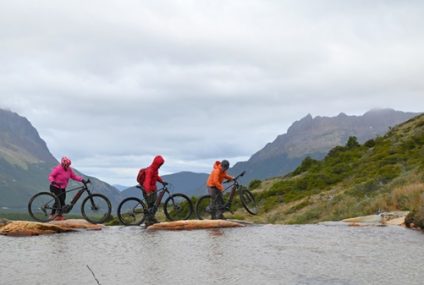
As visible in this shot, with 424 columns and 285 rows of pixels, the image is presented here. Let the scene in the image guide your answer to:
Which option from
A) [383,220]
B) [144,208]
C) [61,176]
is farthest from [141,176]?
[383,220]

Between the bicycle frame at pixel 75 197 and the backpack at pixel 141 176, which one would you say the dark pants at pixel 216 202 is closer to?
the backpack at pixel 141 176

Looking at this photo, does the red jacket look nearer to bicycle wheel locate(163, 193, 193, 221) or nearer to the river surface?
bicycle wheel locate(163, 193, 193, 221)

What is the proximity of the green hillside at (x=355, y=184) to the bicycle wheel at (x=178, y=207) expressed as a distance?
8.72 meters

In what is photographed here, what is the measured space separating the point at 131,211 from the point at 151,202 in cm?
88

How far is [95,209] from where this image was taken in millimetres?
20984

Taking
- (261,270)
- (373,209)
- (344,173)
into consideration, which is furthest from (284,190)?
(261,270)

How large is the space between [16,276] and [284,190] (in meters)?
38.5

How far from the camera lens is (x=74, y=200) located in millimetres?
20391

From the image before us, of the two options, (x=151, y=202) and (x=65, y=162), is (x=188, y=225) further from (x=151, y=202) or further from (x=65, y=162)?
(x=65, y=162)

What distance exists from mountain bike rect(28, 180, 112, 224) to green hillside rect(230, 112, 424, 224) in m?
12.1

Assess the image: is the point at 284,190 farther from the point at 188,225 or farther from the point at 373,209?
the point at 188,225

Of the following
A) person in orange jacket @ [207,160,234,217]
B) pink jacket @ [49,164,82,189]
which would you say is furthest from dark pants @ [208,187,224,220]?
pink jacket @ [49,164,82,189]

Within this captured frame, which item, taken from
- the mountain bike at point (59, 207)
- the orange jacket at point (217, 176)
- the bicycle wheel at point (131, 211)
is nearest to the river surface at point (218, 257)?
the bicycle wheel at point (131, 211)

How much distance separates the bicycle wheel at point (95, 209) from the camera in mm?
20797
